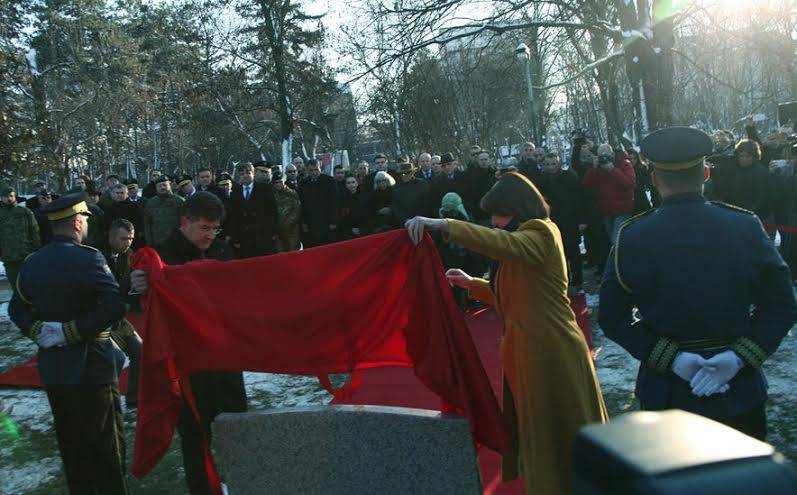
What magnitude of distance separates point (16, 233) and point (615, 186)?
9.84 meters

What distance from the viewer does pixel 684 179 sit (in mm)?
2703

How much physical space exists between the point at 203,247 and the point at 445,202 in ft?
17.7

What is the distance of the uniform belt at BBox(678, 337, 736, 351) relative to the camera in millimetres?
2621

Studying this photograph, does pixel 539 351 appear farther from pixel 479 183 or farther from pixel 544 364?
pixel 479 183

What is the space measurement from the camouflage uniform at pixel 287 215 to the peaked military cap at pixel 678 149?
28.5ft

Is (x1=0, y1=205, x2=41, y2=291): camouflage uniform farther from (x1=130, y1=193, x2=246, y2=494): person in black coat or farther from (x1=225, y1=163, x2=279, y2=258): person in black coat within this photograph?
(x1=130, y1=193, x2=246, y2=494): person in black coat

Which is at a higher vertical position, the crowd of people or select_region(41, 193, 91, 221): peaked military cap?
select_region(41, 193, 91, 221): peaked military cap

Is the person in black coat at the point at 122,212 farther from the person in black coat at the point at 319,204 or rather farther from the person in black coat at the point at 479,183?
the person in black coat at the point at 479,183

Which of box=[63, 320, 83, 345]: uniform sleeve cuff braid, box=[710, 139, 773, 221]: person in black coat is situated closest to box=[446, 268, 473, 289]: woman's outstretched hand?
box=[63, 320, 83, 345]: uniform sleeve cuff braid

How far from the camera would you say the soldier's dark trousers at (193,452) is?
3877mm

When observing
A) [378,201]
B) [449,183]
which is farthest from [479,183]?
[378,201]

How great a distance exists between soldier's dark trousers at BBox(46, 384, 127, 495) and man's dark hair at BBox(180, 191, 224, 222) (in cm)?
110

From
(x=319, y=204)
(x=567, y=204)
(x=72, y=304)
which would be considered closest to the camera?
(x=72, y=304)

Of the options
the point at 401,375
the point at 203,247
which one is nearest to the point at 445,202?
the point at 401,375
